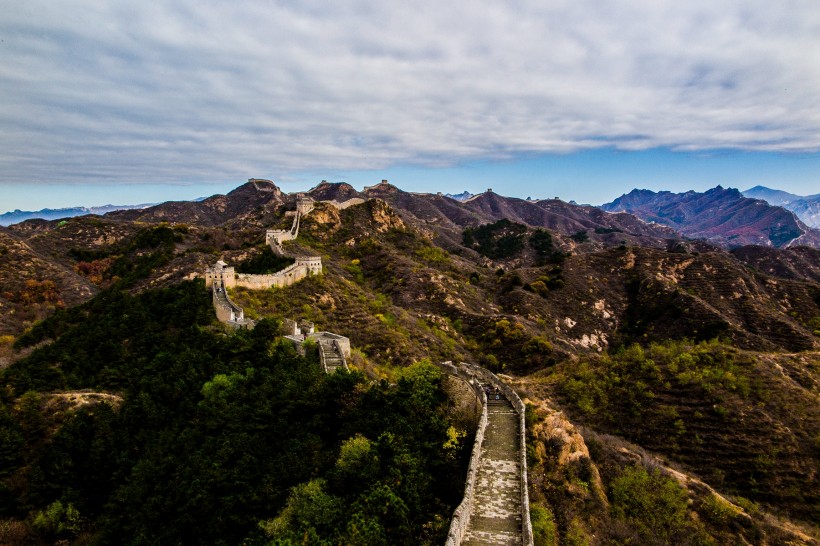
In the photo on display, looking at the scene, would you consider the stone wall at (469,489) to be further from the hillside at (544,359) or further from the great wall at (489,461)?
the hillside at (544,359)

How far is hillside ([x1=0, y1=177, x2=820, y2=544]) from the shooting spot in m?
19.2

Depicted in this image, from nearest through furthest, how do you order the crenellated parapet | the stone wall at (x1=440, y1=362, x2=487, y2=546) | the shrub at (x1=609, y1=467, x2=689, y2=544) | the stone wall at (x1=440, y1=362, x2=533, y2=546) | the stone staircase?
the stone wall at (x1=440, y1=362, x2=487, y2=546) < the stone wall at (x1=440, y1=362, x2=533, y2=546) < the shrub at (x1=609, y1=467, x2=689, y2=544) < the stone staircase < the crenellated parapet

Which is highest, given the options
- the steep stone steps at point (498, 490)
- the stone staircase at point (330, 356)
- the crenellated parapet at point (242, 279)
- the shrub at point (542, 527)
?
the crenellated parapet at point (242, 279)

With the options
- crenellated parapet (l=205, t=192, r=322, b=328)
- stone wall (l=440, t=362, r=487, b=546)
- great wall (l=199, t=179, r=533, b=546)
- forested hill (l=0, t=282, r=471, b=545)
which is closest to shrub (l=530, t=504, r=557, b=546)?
great wall (l=199, t=179, r=533, b=546)

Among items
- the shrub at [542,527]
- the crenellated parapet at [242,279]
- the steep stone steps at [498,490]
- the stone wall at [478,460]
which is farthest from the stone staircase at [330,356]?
the shrub at [542,527]

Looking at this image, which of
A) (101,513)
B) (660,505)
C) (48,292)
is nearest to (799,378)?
(660,505)

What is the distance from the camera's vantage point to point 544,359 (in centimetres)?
4669

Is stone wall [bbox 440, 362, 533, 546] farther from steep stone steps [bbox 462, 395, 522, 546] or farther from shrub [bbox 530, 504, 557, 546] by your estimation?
shrub [bbox 530, 504, 557, 546]

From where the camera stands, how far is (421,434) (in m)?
16.6

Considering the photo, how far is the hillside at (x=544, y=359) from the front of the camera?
19250 mm

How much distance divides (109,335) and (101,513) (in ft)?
55.6

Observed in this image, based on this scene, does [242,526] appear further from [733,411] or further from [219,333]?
[733,411]

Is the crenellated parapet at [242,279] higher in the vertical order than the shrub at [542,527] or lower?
higher

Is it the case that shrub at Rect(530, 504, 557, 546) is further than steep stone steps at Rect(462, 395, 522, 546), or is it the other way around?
shrub at Rect(530, 504, 557, 546)
